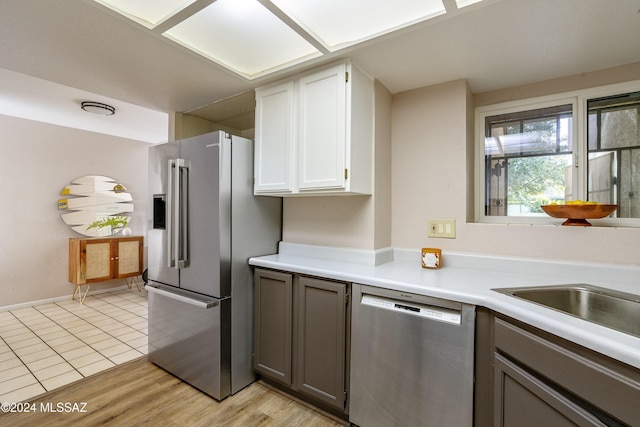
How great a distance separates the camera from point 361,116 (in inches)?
74.4

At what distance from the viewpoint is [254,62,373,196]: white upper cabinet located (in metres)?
1.79

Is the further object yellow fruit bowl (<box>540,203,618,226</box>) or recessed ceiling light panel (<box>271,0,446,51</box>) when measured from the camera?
yellow fruit bowl (<box>540,203,618,226</box>)

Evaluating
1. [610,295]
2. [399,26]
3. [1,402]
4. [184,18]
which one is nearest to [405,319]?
[610,295]

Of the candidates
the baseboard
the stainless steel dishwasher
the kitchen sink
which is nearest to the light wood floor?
the stainless steel dishwasher

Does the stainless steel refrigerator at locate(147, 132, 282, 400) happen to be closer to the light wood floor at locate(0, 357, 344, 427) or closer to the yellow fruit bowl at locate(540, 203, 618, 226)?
the light wood floor at locate(0, 357, 344, 427)

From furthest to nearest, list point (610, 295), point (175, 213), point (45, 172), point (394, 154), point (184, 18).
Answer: point (45, 172)
point (394, 154)
point (175, 213)
point (184, 18)
point (610, 295)

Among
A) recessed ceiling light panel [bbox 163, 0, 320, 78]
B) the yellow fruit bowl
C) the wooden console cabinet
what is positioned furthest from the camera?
the wooden console cabinet

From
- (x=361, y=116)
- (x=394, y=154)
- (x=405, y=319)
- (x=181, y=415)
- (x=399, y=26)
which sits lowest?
(x=181, y=415)

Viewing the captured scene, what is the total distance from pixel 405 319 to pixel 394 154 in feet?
4.14

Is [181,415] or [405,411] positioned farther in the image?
[181,415]

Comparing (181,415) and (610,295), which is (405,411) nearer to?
(610,295)

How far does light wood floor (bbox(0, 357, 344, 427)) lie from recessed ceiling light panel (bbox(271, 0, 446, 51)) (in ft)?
7.20

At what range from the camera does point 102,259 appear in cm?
405

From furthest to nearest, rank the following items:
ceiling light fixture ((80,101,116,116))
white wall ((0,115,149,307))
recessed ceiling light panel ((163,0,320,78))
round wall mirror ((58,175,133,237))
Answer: round wall mirror ((58,175,133,237)) → white wall ((0,115,149,307)) → ceiling light fixture ((80,101,116,116)) → recessed ceiling light panel ((163,0,320,78))
